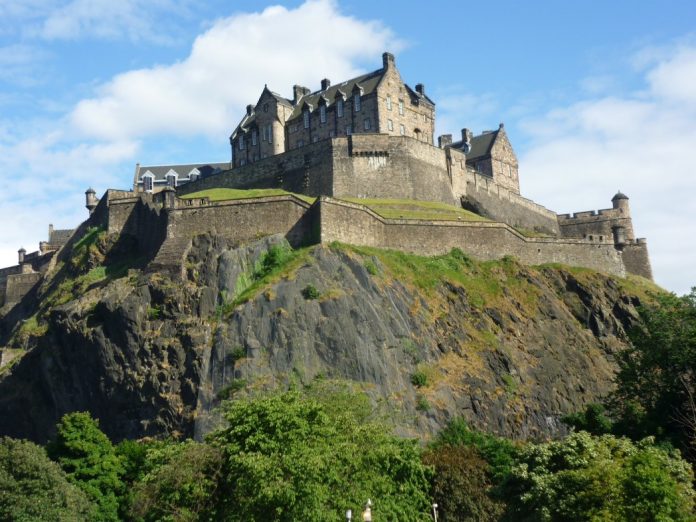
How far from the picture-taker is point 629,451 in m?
40.2

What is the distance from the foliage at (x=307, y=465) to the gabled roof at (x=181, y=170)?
62.7 meters

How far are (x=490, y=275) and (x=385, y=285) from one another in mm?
12178

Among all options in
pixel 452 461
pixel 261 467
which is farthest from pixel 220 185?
pixel 261 467

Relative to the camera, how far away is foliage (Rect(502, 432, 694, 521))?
3588 centimetres

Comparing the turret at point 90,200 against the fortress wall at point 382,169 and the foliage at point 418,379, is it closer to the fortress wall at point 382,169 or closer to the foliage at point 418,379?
the fortress wall at point 382,169

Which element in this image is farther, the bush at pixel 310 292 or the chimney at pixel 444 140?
the chimney at pixel 444 140

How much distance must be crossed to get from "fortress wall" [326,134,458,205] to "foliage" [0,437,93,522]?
1574 inches

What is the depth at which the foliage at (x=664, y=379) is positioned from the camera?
47.1 m

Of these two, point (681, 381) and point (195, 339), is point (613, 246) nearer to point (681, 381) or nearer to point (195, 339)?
Result: point (681, 381)

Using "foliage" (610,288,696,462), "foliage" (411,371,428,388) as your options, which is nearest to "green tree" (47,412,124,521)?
"foliage" (411,371,428,388)

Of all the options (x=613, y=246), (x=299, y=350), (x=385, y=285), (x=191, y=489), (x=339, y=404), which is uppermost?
(x=613, y=246)

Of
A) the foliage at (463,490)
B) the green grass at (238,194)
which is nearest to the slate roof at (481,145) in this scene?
the green grass at (238,194)

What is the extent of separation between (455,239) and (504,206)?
828 inches

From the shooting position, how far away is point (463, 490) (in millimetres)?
47531
